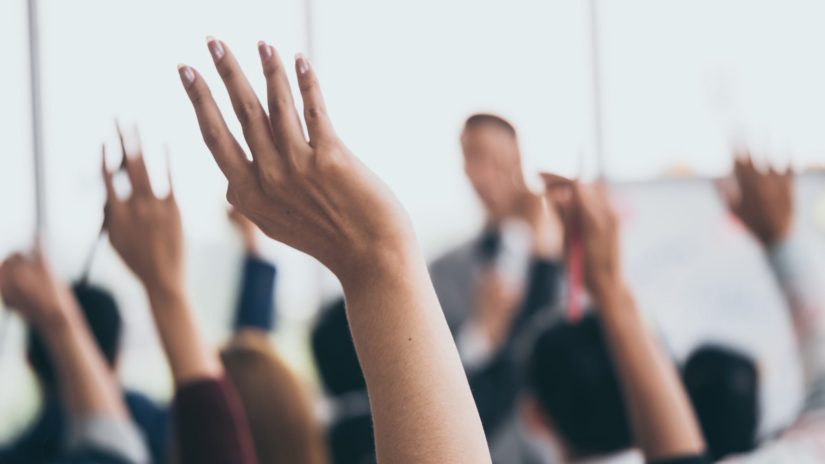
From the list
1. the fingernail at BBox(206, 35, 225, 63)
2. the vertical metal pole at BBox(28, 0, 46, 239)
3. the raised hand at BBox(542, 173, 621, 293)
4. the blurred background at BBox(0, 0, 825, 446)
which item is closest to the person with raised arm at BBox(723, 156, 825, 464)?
the raised hand at BBox(542, 173, 621, 293)

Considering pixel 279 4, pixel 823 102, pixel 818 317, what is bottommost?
pixel 818 317

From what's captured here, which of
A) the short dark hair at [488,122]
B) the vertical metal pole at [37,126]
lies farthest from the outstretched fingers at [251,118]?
the short dark hair at [488,122]

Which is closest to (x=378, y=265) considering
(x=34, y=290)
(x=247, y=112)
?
(x=247, y=112)

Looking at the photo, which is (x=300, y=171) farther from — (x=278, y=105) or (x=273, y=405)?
(x=273, y=405)

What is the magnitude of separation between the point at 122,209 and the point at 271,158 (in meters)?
0.75

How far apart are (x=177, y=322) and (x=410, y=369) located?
75 centimetres

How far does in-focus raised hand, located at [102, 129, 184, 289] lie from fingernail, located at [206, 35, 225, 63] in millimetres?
663

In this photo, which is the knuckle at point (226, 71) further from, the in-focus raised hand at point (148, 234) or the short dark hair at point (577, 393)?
the short dark hair at point (577, 393)

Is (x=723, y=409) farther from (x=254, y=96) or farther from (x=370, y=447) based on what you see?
(x=254, y=96)

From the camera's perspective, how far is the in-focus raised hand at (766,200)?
4.92 ft

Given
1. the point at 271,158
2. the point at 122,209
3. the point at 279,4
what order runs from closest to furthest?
the point at 271,158
the point at 122,209
the point at 279,4

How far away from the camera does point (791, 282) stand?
1464 mm

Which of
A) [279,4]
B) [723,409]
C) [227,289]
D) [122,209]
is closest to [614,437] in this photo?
[723,409]

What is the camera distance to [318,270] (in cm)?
301
